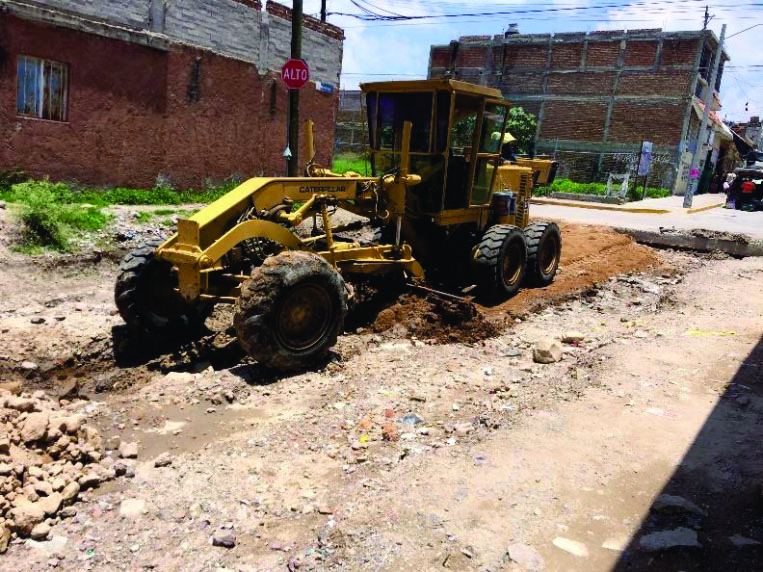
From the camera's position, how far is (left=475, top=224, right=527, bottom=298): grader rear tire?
805 centimetres

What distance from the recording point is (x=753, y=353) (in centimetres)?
641

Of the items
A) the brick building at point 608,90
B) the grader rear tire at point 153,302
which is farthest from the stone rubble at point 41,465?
the brick building at point 608,90

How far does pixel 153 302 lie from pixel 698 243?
35.6ft

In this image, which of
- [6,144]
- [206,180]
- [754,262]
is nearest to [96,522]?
[6,144]

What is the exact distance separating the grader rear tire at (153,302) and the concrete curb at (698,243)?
9.93m

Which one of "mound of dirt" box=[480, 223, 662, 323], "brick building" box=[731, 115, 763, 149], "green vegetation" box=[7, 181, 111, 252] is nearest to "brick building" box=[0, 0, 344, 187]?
"green vegetation" box=[7, 181, 111, 252]

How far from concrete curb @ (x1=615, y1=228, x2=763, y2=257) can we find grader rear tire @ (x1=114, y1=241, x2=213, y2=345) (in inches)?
391

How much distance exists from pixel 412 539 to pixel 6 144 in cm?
1122

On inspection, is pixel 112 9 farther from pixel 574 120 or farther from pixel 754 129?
pixel 754 129

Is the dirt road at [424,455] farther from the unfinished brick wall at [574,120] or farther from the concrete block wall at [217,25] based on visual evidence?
the unfinished brick wall at [574,120]

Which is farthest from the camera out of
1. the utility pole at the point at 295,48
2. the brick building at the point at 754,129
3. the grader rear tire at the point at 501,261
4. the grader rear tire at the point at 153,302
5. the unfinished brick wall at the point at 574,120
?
the brick building at the point at 754,129

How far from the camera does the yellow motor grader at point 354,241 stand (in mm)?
5473

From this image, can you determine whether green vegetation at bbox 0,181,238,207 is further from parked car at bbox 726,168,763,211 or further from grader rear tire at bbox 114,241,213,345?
parked car at bbox 726,168,763,211

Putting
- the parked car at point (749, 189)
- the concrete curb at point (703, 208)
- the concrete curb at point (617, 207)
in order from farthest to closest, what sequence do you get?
the parked car at point (749, 189) → the concrete curb at point (703, 208) → the concrete curb at point (617, 207)
